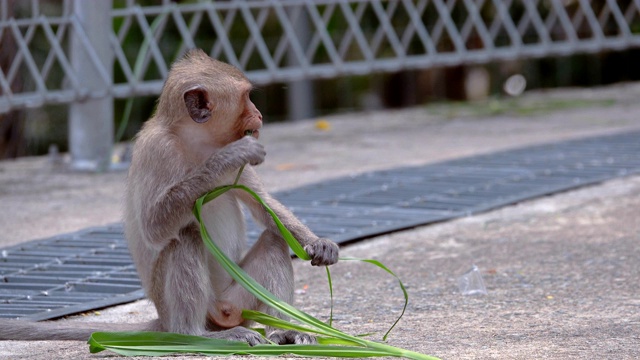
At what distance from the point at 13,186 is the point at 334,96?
681cm

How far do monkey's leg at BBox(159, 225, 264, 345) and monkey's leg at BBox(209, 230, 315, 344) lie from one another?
0.16 m

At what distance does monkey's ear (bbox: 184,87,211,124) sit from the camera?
394cm

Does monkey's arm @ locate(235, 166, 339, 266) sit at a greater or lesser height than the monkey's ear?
lesser

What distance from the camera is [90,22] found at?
26.6ft

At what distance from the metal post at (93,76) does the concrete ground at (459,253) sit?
0.83ft

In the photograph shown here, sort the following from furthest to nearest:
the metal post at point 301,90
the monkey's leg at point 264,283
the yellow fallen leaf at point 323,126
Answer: the metal post at point 301,90, the yellow fallen leaf at point 323,126, the monkey's leg at point 264,283

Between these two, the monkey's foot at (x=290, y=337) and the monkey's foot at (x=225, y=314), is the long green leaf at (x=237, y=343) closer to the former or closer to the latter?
the monkey's foot at (x=290, y=337)

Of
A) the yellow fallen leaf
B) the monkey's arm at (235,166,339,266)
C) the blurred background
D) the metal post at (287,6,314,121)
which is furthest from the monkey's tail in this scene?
the metal post at (287,6,314,121)

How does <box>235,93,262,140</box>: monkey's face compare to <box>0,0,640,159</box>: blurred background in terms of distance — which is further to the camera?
<box>0,0,640,159</box>: blurred background

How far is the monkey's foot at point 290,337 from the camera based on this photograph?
382cm

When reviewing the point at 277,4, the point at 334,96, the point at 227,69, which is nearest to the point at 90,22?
the point at 277,4

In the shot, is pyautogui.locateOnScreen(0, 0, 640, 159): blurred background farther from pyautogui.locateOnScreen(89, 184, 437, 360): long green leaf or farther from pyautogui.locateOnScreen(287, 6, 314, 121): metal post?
pyautogui.locateOnScreen(89, 184, 437, 360): long green leaf

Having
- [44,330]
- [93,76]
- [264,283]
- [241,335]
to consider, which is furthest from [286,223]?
[93,76]

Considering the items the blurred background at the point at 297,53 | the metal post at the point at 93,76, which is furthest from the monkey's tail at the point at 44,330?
the metal post at the point at 93,76
